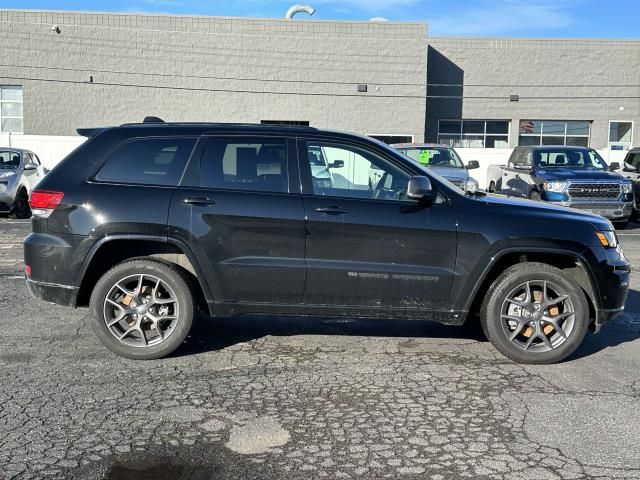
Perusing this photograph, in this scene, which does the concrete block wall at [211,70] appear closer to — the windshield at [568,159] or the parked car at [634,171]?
the parked car at [634,171]

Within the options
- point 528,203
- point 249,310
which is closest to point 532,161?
point 528,203

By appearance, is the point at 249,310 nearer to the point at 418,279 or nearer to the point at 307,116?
Result: the point at 418,279

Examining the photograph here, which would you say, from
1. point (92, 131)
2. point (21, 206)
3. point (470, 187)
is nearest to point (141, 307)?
point (92, 131)

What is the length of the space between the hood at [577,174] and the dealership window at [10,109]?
24507 millimetres

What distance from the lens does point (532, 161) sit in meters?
15.3

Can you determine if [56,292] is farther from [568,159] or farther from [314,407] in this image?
[568,159]

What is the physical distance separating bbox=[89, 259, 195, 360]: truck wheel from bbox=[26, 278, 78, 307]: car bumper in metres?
0.16

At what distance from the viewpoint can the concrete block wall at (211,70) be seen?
29.4 m

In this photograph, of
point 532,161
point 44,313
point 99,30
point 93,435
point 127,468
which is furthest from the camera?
point 99,30

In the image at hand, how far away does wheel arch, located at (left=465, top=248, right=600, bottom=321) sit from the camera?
526 centimetres

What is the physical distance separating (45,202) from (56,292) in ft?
2.38

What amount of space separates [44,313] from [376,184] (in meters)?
3.75

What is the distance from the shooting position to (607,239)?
5406 millimetres

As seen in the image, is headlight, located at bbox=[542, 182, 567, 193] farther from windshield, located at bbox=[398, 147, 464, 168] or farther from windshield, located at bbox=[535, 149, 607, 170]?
windshield, located at bbox=[398, 147, 464, 168]
